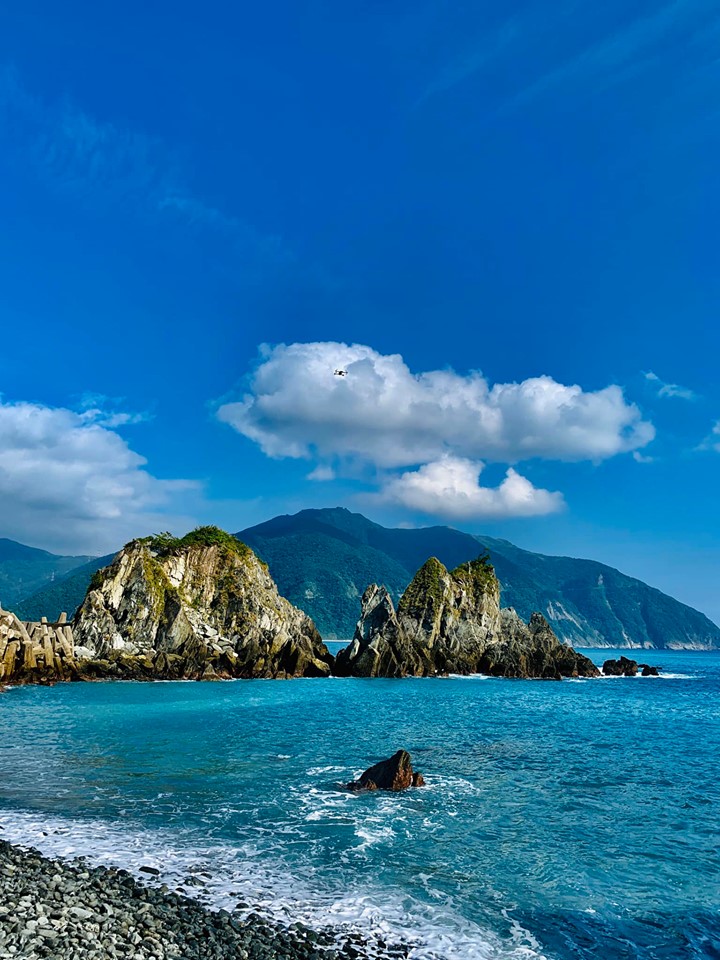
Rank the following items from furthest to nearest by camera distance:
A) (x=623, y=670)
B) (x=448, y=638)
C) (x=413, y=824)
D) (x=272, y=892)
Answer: (x=623, y=670) < (x=448, y=638) < (x=413, y=824) < (x=272, y=892)

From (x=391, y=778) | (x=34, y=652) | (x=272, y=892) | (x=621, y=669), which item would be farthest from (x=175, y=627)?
(x=621, y=669)

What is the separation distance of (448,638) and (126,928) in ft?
362

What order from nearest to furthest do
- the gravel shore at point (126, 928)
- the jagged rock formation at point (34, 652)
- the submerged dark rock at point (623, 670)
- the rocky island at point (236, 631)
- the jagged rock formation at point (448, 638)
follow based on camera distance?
the gravel shore at point (126, 928) < the jagged rock formation at point (34, 652) < the rocky island at point (236, 631) < the jagged rock formation at point (448, 638) < the submerged dark rock at point (623, 670)

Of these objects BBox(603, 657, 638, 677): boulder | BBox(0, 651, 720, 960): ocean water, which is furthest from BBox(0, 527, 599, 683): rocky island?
BBox(0, 651, 720, 960): ocean water

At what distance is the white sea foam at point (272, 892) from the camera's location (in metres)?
13.3

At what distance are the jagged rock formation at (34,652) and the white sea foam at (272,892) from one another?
198 feet

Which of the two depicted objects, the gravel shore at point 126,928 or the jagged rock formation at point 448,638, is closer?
the gravel shore at point 126,928

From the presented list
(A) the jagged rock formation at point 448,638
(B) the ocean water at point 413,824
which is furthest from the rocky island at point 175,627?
(B) the ocean water at point 413,824

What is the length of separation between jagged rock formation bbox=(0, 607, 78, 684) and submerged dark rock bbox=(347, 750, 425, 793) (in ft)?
198

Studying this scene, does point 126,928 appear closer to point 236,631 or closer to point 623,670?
A: point 236,631

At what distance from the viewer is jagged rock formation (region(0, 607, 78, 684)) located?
7238 cm

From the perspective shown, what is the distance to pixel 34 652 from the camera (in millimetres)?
76500

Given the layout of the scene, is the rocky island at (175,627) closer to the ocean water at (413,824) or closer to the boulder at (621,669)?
the ocean water at (413,824)

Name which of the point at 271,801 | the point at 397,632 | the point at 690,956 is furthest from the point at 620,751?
the point at 397,632
